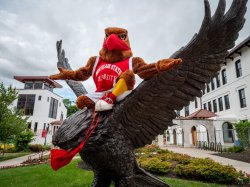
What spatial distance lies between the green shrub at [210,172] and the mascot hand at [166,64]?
19.4 ft

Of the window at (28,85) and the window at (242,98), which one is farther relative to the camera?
the window at (28,85)

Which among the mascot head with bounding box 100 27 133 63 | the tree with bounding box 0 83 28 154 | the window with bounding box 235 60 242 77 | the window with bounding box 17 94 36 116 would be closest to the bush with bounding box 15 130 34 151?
the tree with bounding box 0 83 28 154

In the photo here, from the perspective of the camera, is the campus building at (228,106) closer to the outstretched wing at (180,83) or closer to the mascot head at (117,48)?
the outstretched wing at (180,83)

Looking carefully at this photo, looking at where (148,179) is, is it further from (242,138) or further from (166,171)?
(242,138)

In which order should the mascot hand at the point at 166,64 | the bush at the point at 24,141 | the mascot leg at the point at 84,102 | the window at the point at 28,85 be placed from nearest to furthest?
1. the mascot hand at the point at 166,64
2. the mascot leg at the point at 84,102
3. the bush at the point at 24,141
4. the window at the point at 28,85

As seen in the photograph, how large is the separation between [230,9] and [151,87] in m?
1.10

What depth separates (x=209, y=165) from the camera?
278 inches

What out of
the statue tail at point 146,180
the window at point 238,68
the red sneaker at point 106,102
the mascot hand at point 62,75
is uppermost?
the window at point 238,68

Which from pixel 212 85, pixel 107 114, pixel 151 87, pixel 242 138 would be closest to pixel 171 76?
pixel 151 87

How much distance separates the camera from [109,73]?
7.61 ft

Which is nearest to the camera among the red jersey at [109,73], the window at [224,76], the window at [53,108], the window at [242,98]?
the red jersey at [109,73]

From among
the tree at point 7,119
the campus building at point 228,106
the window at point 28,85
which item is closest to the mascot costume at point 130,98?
the tree at point 7,119

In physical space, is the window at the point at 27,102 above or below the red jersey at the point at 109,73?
above

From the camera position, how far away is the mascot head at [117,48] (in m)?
2.29
